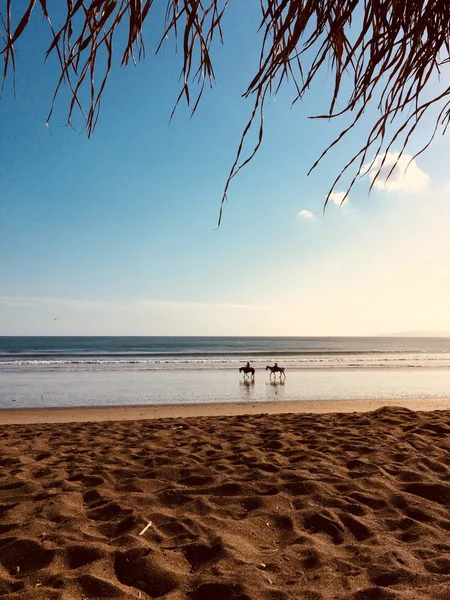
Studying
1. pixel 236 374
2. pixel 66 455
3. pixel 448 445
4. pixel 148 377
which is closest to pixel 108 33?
pixel 66 455

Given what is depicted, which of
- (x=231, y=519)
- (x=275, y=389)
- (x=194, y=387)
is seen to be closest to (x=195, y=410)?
(x=194, y=387)

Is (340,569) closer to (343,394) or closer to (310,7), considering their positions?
(310,7)

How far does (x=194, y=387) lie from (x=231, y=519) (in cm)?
1351

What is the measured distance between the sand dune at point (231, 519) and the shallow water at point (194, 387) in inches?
323

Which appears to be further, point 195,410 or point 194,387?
point 194,387

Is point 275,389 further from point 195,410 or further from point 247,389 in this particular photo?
point 195,410

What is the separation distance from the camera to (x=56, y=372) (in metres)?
23.3

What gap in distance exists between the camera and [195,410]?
11.9 m

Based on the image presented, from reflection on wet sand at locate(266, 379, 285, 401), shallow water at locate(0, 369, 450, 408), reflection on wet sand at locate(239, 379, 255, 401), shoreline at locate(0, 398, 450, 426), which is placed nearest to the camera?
shoreline at locate(0, 398, 450, 426)

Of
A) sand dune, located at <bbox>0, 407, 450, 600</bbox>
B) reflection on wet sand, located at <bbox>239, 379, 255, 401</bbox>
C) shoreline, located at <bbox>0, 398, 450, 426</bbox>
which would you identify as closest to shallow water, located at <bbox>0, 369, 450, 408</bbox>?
reflection on wet sand, located at <bbox>239, 379, 255, 401</bbox>

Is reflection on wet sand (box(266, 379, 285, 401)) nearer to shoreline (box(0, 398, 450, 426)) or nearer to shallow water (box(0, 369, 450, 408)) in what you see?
shallow water (box(0, 369, 450, 408))

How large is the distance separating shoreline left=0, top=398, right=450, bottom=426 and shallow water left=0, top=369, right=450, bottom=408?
816mm

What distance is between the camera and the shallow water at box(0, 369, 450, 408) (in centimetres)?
1404

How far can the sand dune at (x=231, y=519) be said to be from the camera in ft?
8.20
